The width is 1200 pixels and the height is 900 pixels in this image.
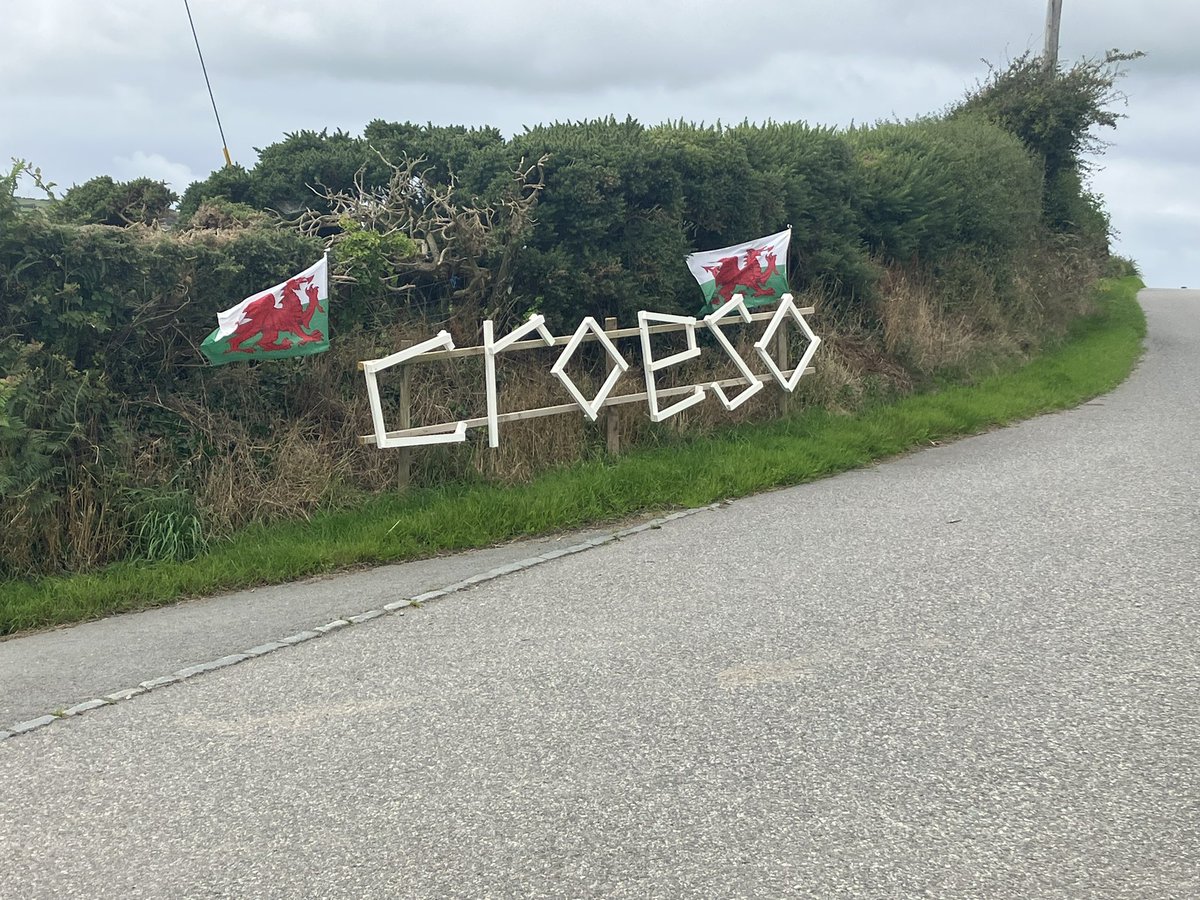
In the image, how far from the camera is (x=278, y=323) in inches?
338

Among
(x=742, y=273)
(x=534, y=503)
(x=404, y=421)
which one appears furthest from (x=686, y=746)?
(x=742, y=273)

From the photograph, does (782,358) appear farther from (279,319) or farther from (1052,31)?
(1052,31)

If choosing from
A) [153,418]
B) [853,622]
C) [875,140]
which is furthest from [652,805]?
[875,140]

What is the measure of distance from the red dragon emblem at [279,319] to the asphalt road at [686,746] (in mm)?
3011

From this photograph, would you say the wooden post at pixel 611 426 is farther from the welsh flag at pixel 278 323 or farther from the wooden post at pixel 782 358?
the welsh flag at pixel 278 323

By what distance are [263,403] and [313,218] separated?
2821 mm

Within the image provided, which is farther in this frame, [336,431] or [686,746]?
[336,431]

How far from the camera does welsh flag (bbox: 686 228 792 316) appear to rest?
1188cm

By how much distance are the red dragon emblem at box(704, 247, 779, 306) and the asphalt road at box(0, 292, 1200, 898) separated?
5.38 metres

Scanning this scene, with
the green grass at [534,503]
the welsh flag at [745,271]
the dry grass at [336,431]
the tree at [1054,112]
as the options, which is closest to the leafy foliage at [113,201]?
the dry grass at [336,431]

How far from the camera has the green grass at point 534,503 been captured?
714cm

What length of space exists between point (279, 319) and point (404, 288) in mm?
1642

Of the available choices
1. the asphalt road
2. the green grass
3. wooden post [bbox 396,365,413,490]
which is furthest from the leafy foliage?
the asphalt road

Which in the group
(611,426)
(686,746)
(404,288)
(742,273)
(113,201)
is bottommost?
(686,746)
